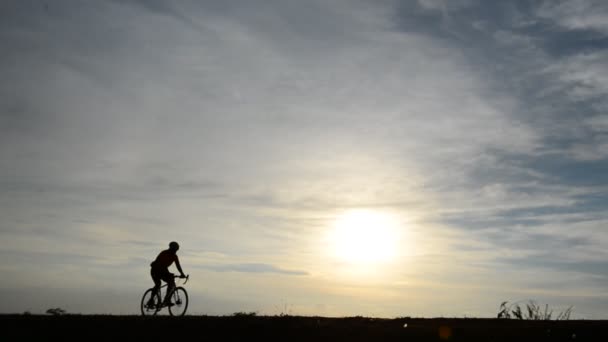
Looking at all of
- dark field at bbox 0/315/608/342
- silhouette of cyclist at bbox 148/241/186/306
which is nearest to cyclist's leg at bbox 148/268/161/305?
silhouette of cyclist at bbox 148/241/186/306

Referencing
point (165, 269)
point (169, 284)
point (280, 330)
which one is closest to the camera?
point (280, 330)

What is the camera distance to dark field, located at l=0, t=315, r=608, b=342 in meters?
→ 15.4

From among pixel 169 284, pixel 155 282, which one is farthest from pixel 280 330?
pixel 155 282

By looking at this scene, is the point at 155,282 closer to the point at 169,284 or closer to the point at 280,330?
the point at 169,284

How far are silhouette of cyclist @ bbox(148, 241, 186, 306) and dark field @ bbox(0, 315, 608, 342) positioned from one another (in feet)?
12.6

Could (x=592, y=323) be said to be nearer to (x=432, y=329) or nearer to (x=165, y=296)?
(x=432, y=329)

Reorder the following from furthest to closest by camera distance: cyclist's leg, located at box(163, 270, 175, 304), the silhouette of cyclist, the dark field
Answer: cyclist's leg, located at box(163, 270, 175, 304), the silhouette of cyclist, the dark field

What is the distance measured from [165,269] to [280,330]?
7.31m

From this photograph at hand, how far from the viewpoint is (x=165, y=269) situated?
73.0ft

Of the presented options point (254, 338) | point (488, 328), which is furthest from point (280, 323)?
point (488, 328)

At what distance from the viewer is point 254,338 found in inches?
606

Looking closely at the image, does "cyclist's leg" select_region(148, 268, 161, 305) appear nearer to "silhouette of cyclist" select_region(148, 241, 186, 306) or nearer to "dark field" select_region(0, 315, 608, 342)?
"silhouette of cyclist" select_region(148, 241, 186, 306)

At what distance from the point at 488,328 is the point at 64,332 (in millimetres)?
11004

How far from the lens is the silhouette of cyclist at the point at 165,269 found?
2217 cm
